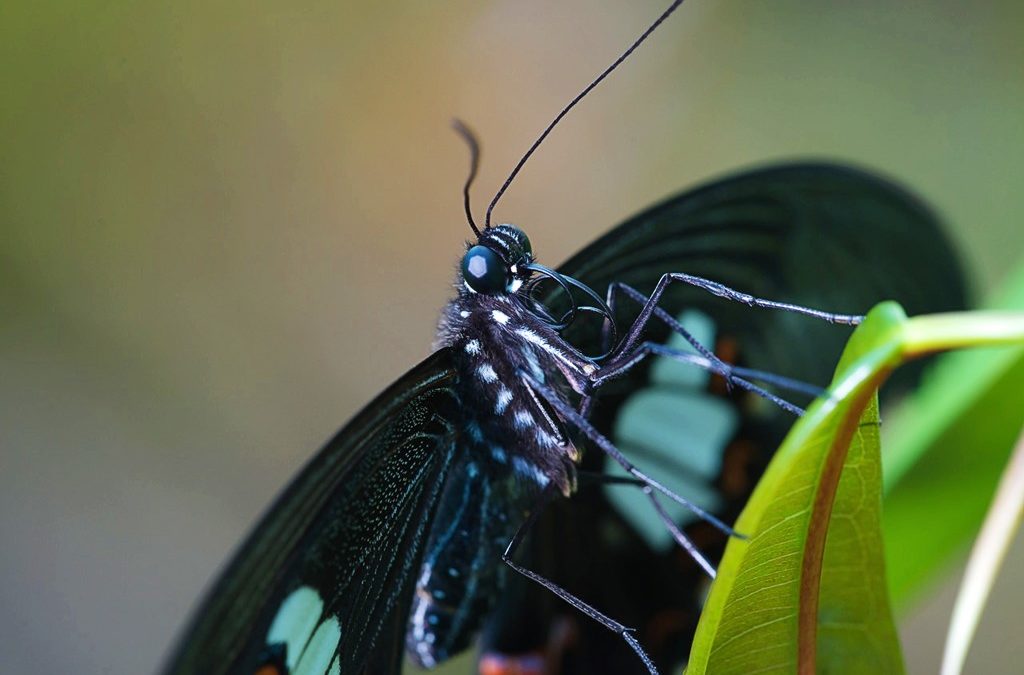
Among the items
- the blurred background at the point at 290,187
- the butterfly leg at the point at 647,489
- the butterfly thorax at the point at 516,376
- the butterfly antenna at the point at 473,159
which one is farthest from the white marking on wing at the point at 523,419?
the blurred background at the point at 290,187

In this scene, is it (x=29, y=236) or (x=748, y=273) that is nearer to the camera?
(x=748, y=273)

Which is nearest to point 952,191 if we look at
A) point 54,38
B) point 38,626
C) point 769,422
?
point 769,422

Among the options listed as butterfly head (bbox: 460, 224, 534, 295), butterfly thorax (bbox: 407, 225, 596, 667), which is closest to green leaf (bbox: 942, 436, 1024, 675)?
butterfly thorax (bbox: 407, 225, 596, 667)

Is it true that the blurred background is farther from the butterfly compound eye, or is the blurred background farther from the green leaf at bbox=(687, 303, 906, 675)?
the green leaf at bbox=(687, 303, 906, 675)

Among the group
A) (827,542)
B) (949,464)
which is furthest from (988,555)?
(949,464)

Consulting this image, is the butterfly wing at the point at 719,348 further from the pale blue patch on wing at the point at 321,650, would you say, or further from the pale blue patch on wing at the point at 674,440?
the pale blue patch on wing at the point at 321,650

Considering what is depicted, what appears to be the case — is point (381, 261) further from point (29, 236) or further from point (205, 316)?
point (29, 236)
